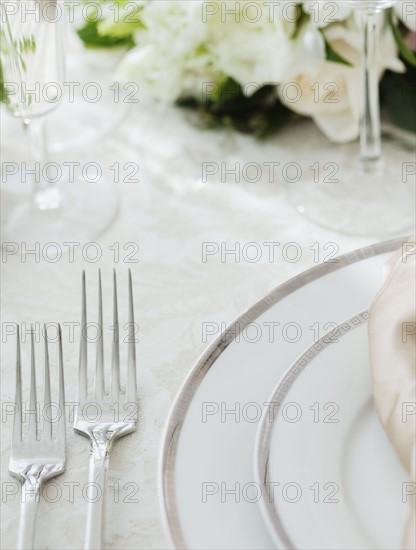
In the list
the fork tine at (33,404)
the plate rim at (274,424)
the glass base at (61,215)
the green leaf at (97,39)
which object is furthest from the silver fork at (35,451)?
the green leaf at (97,39)

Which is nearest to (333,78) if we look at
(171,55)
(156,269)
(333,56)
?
(333,56)

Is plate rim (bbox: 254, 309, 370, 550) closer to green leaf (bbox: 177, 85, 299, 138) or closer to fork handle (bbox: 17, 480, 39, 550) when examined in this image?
fork handle (bbox: 17, 480, 39, 550)

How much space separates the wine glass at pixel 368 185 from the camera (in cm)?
86

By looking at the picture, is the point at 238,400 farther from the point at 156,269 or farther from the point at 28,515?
the point at 156,269

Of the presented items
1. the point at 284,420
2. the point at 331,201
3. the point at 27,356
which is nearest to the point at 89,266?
the point at 27,356

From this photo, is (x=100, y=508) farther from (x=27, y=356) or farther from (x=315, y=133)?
(x=315, y=133)

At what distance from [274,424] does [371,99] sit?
425mm

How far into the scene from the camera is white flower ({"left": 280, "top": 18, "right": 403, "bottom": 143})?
911mm

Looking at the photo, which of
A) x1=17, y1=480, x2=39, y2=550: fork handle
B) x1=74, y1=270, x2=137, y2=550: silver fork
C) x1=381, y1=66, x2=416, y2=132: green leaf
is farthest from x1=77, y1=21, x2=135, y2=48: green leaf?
x1=17, y1=480, x2=39, y2=550: fork handle

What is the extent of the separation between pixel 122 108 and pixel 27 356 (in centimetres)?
38

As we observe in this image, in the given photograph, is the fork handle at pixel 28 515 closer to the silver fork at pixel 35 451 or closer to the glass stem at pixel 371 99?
the silver fork at pixel 35 451

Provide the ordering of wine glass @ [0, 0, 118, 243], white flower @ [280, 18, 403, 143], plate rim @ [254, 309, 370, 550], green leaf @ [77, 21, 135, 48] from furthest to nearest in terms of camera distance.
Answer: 1. green leaf @ [77, 21, 135, 48]
2. white flower @ [280, 18, 403, 143]
3. wine glass @ [0, 0, 118, 243]
4. plate rim @ [254, 309, 370, 550]

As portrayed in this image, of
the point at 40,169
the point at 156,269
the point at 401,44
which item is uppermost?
the point at 401,44

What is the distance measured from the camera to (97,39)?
1093 mm
